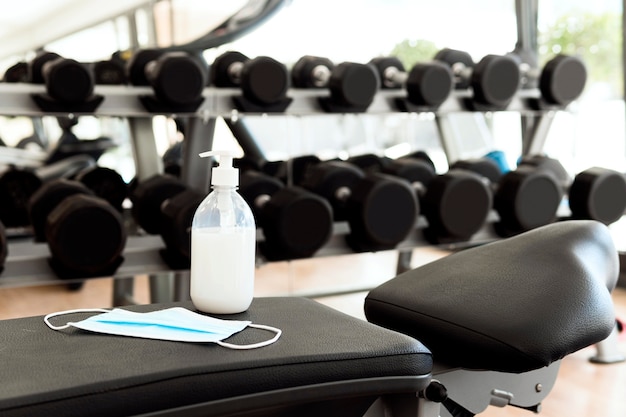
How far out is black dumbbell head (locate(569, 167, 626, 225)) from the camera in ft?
8.70

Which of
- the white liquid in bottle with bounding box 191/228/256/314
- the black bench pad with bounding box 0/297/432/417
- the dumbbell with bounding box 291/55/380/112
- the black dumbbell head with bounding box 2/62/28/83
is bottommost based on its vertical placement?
the black bench pad with bounding box 0/297/432/417

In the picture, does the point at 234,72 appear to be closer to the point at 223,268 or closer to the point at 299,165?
the point at 299,165

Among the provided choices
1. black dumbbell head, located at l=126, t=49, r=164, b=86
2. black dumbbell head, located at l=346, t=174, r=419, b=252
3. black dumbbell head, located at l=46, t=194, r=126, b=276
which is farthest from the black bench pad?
black dumbbell head, located at l=126, t=49, r=164, b=86

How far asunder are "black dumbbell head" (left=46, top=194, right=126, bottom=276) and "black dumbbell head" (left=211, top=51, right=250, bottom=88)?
1038 millimetres

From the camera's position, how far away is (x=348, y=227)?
253cm

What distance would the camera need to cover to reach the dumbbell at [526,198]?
2598 millimetres

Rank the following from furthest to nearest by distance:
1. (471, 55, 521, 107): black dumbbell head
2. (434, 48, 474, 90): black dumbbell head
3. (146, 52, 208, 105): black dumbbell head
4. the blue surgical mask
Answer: (434, 48, 474, 90): black dumbbell head < (471, 55, 521, 107): black dumbbell head < (146, 52, 208, 105): black dumbbell head < the blue surgical mask

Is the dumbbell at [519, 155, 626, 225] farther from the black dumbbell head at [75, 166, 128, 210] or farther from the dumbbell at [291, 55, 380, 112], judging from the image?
the black dumbbell head at [75, 166, 128, 210]

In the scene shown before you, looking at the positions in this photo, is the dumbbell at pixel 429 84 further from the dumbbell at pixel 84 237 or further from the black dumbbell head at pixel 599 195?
the dumbbell at pixel 84 237

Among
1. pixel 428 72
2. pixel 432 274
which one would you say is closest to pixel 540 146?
pixel 428 72

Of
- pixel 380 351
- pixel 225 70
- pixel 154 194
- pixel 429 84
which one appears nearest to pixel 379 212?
pixel 429 84

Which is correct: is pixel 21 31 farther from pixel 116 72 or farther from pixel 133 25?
pixel 116 72

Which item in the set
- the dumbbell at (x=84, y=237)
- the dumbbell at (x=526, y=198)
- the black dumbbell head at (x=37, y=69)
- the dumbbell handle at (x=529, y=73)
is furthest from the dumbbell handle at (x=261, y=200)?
the dumbbell handle at (x=529, y=73)

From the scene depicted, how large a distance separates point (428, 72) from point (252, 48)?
177cm
